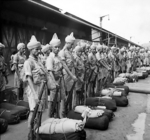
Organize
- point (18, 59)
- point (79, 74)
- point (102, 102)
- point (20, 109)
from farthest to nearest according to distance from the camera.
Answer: point (18, 59), point (79, 74), point (102, 102), point (20, 109)

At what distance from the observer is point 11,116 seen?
4930 millimetres

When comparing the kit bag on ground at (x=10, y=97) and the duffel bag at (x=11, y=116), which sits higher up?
the kit bag on ground at (x=10, y=97)

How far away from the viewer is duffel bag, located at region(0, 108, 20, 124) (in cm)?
491

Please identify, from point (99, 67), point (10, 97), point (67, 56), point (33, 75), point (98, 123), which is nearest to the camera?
point (33, 75)

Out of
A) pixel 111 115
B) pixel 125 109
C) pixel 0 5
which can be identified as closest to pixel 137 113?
pixel 125 109

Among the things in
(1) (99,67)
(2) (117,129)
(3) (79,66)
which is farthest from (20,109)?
(1) (99,67)

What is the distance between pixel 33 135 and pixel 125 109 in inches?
146

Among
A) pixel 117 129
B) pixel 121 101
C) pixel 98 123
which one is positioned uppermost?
pixel 121 101

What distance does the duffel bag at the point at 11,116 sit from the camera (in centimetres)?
491

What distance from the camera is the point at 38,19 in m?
14.1

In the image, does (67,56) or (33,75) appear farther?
(67,56)

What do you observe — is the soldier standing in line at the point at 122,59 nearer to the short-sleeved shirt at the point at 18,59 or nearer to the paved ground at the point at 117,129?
the paved ground at the point at 117,129

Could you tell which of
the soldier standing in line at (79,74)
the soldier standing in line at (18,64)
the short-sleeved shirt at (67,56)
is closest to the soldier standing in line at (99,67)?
the soldier standing in line at (79,74)

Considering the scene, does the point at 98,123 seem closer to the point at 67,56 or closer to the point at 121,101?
the point at 67,56
